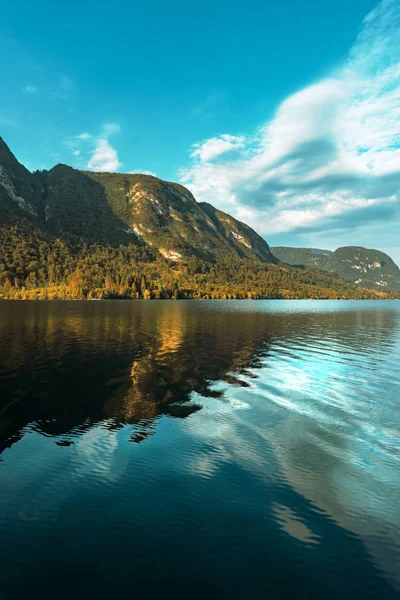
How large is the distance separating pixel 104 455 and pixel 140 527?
6.24 m

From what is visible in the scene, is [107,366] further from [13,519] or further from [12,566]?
[12,566]

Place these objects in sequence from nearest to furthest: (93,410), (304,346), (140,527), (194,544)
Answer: (194,544)
(140,527)
(93,410)
(304,346)

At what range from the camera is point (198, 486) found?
15328 mm

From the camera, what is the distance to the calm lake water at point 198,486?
1041 centimetres

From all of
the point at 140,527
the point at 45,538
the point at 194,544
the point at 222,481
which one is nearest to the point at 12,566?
the point at 45,538

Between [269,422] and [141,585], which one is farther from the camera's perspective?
[269,422]

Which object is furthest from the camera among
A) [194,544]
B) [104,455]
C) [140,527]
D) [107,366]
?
[107,366]

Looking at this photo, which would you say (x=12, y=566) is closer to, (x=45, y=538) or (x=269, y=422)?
(x=45, y=538)

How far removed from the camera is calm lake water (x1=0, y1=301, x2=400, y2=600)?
10.4 meters

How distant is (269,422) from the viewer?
23359mm

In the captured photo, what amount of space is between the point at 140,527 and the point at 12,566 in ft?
13.9

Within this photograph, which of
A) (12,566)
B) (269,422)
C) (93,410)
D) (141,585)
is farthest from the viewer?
(93,410)

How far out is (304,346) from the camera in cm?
5603

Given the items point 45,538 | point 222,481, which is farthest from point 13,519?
point 222,481
